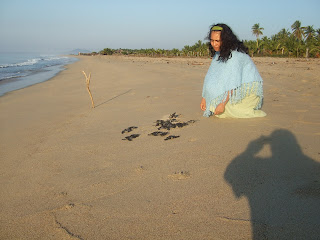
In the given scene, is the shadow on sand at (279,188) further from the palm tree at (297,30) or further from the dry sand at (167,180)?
the palm tree at (297,30)

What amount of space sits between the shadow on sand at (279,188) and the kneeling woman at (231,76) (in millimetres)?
998

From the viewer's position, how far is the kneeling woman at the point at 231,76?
12.6ft

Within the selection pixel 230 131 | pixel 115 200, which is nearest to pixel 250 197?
pixel 115 200

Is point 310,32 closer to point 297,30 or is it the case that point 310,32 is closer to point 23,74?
point 297,30

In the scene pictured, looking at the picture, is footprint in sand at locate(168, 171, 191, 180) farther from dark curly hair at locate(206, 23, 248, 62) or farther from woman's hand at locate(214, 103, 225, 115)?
dark curly hair at locate(206, 23, 248, 62)

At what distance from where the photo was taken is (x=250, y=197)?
6.98 ft

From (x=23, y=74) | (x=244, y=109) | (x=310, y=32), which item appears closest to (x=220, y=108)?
(x=244, y=109)

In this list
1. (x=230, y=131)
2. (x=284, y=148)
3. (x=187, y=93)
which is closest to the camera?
(x=284, y=148)

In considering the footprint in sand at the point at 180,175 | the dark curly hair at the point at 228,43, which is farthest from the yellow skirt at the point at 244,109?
the footprint in sand at the point at 180,175

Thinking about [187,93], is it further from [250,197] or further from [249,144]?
[250,197]

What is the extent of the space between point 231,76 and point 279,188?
2.09 metres

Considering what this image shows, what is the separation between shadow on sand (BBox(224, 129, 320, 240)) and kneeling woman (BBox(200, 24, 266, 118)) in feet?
3.27

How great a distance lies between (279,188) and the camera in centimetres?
222

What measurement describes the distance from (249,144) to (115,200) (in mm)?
1850
